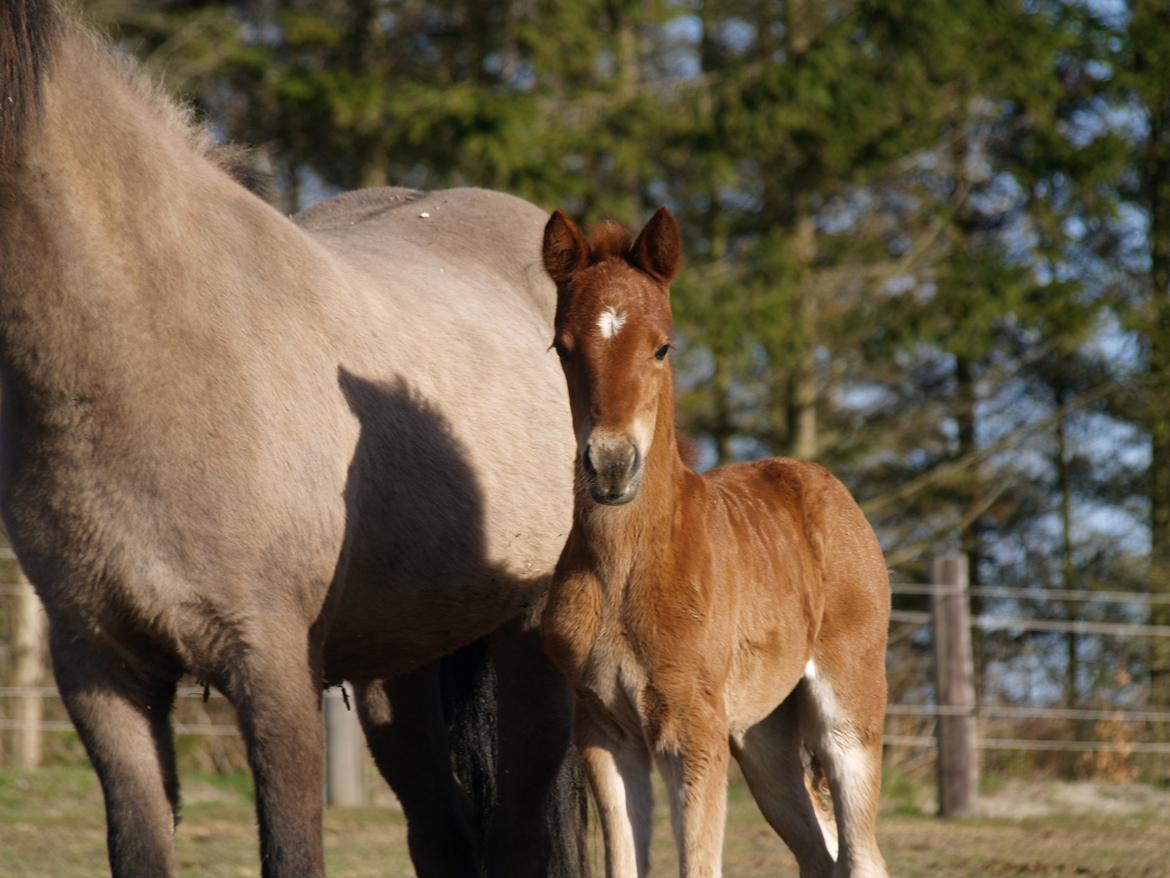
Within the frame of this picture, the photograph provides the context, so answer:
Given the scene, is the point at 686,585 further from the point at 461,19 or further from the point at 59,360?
the point at 461,19

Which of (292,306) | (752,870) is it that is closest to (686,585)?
(292,306)

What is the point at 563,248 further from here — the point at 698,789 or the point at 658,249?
the point at 698,789

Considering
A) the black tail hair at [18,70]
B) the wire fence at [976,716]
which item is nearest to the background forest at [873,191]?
the wire fence at [976,716]

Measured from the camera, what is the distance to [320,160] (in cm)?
1476

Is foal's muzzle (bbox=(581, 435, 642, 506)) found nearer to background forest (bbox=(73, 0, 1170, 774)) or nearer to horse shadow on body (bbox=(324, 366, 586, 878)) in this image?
horse shadow on body (bbox=(324, 366, 586, 878))

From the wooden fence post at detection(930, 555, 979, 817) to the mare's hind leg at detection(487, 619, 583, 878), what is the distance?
16.2ft

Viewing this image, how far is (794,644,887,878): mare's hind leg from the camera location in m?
3.93

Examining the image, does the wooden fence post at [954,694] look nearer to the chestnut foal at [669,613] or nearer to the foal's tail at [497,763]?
the foal's tail at [497,763]

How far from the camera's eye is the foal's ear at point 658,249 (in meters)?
3.54

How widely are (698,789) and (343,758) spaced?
19.3 ft

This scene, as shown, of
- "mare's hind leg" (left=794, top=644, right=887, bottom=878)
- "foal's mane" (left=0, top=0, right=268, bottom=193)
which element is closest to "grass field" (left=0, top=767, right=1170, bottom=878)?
"mare's hind leg" (left=794, top=644, right=887, bottom=878)

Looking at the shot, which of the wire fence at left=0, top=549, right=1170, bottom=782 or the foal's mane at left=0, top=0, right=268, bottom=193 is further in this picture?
the wire fence at left=0, top=549, right=1170, bottom=782

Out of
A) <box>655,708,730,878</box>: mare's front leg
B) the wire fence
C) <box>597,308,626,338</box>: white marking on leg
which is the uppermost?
<box>597,308,626,338</box>: white marking on leg

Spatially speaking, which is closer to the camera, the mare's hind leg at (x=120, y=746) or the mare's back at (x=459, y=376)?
the mare's hind leg at (x=120, y=746)
